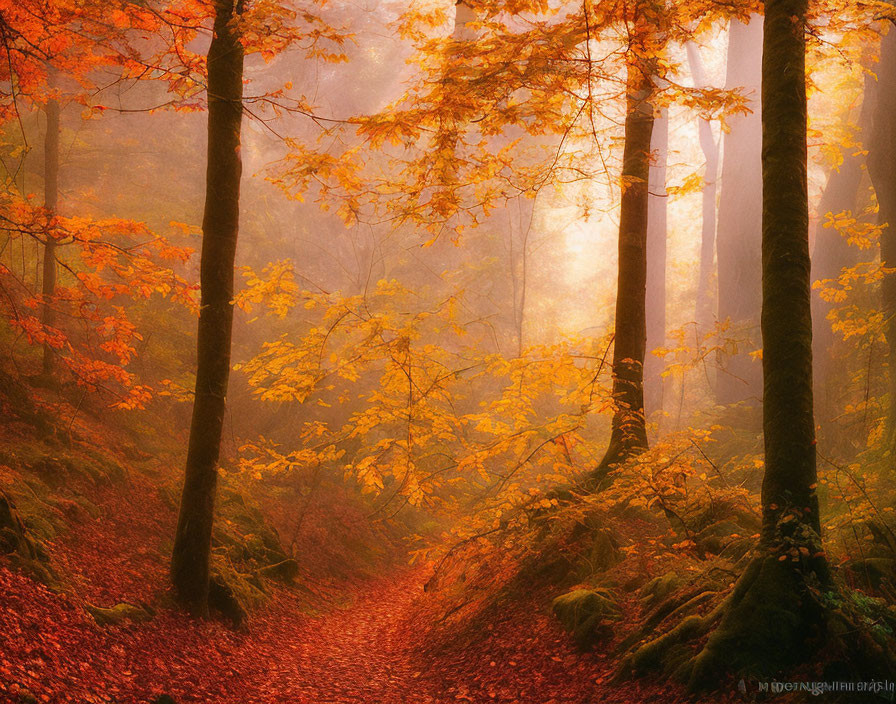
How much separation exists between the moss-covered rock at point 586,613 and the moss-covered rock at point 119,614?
12.9ft

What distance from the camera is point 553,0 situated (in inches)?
789

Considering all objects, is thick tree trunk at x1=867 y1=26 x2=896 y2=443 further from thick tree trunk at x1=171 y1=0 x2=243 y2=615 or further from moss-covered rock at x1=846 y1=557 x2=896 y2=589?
thick tree trunk at x1=171 y1=0 x2=243 y2=615

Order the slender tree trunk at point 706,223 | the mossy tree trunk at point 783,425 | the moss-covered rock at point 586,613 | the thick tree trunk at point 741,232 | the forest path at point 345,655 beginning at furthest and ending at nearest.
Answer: the slender tree trunk at point 706,223 < the thick tree trunk at point 741,232 < the forest path at point 345,655 < the moss-covered rock at point 586,613 < the mossy tree trunk at point 783,425

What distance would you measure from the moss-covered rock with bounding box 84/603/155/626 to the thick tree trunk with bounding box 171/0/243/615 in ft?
2.02

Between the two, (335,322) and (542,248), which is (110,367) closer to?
(335,322)

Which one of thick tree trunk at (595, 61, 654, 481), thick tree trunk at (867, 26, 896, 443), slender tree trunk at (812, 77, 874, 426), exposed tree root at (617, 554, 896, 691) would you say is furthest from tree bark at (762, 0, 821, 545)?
slender tree trunk at (812, 77, 874, 426)

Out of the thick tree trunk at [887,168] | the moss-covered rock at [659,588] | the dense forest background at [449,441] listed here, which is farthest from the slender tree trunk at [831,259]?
the moss-covered rock at [659,588]

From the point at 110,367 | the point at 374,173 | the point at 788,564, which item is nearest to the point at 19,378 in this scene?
the point at 110,367

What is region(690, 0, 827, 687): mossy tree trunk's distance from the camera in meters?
3.82

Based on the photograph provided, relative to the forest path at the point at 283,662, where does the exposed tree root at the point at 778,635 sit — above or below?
above

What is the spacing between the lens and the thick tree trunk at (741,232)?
46.7ft

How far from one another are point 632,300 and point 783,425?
3793 mm

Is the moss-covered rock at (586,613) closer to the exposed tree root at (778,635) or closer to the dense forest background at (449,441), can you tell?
the dense forest background at (449,441)

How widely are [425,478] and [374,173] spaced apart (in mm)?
15573
